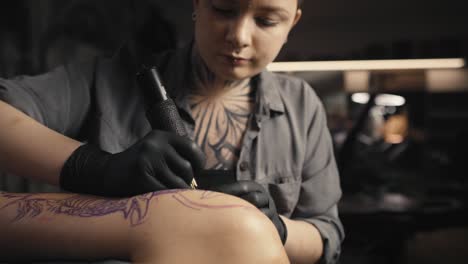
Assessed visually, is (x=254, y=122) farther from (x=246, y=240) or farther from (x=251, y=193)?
(x=246, y=240)

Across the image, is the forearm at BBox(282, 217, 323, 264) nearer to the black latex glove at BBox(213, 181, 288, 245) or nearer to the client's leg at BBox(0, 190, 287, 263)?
the black latex glove at BBox(213, 181, 288, 245)

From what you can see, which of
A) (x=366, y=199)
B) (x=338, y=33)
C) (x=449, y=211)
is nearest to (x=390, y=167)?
(x=366, y=199)

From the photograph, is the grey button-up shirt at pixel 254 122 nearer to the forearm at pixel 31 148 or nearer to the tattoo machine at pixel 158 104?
the forearm at pixel 31 148

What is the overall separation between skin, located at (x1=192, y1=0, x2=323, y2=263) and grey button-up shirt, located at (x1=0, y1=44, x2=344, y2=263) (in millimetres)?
38

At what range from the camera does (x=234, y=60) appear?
3.15 ft

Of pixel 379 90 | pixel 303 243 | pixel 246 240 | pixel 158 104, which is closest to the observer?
pixel 246 240

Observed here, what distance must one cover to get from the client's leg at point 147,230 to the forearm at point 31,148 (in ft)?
0.31

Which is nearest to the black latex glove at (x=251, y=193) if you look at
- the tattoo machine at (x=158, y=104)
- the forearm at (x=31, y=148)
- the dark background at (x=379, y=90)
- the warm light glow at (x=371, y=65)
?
the tattoo machine at (x=158, y=104)

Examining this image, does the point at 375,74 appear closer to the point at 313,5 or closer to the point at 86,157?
the point at 313,5

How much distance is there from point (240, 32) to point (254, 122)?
0.95 feet

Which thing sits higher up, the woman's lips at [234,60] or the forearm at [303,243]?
the woman's lips at [234,60]

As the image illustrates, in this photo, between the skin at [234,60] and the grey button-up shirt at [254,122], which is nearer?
the skin at [234,60]

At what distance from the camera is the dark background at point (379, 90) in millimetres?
1665

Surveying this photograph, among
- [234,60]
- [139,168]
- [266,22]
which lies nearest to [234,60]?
[234,60]
